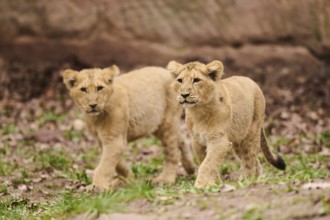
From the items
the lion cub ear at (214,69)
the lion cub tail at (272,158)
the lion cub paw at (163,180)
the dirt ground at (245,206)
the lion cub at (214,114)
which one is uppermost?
the lion cub ear at (214,69)

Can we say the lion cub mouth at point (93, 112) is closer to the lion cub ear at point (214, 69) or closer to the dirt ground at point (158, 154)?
the dirt ground at point (158, 154)

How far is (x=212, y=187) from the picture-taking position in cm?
805

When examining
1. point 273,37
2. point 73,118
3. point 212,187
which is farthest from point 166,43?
point 212,187

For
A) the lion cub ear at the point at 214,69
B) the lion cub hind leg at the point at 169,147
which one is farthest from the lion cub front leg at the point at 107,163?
the lion cub ear at the point at 214,69

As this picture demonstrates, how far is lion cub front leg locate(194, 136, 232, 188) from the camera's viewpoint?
29.1 ft

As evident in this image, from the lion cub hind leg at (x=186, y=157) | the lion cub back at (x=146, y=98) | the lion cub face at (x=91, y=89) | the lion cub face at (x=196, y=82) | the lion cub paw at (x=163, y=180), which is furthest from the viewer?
the lion cub hind leg at (x=186, y=157)

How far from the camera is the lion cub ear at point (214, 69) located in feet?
29.6

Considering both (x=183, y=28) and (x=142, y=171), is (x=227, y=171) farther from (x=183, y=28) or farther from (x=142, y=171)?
(x=183, y=28)

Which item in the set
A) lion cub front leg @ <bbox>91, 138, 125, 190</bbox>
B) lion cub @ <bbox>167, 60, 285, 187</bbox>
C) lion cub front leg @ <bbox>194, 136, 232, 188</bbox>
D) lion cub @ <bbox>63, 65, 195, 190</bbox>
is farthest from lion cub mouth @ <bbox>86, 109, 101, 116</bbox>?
lion cub front leg @ <bbox>194, 136, 232, 188</bbox>

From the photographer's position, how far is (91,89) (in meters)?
10.3

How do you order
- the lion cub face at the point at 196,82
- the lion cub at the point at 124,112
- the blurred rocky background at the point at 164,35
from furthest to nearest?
the blurred rocky background at the point at 164,35 < the lion cub at the point at 124,112 < the lion cub face at the point at 196,82

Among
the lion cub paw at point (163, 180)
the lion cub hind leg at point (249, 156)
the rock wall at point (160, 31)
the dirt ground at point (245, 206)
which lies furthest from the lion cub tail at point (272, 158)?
the rock wall at point (160, 31)

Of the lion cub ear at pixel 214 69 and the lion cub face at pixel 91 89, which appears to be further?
the lion cub face at pixel 91 89

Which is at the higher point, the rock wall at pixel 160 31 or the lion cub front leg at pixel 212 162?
the rock wall at pixel 160 31
